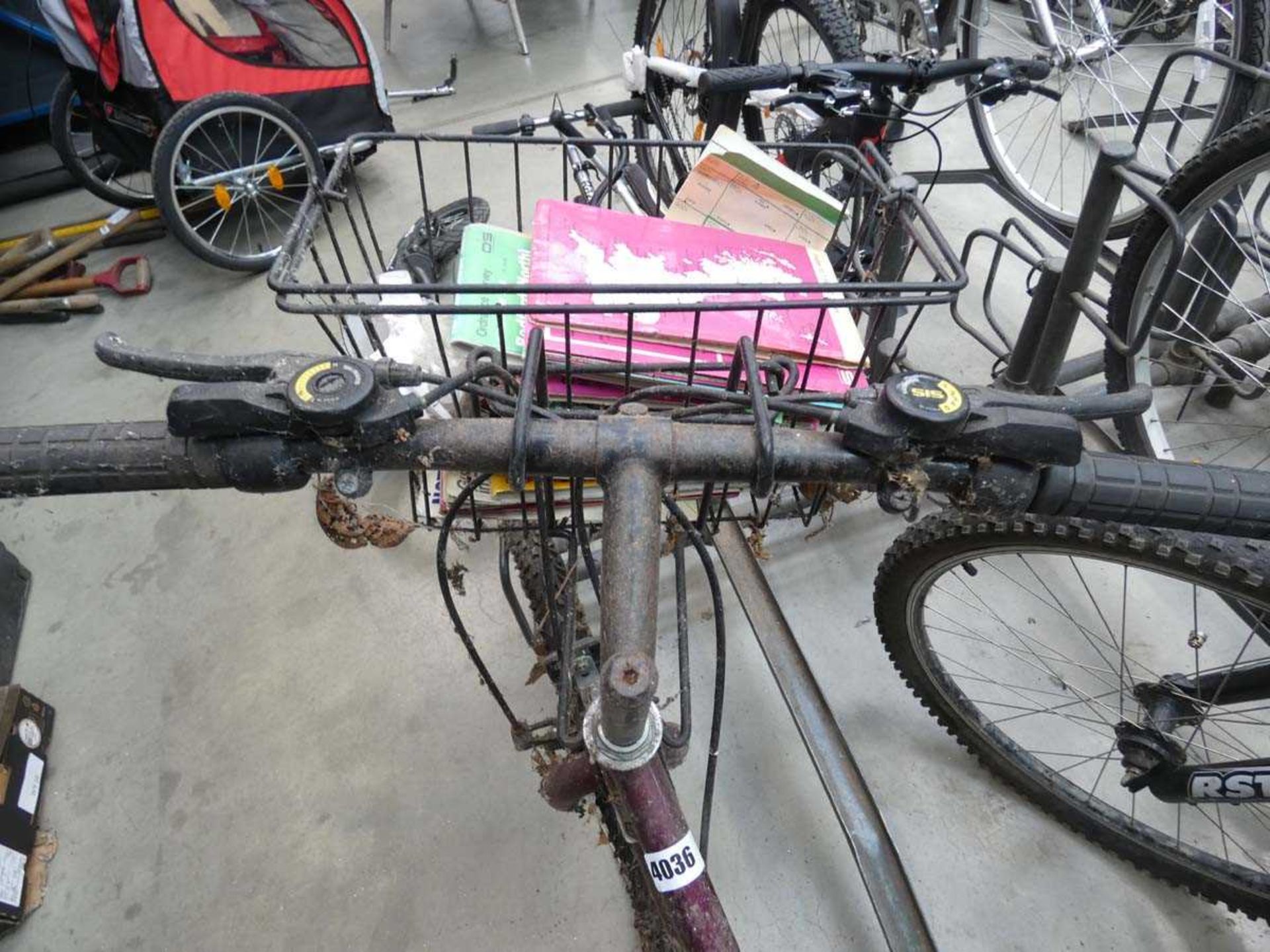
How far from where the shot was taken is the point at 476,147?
2.36m

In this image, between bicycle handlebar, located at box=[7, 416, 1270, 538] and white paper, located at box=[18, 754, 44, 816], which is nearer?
bicycle handlebar, located at box=[7, 416, 1270, 538]

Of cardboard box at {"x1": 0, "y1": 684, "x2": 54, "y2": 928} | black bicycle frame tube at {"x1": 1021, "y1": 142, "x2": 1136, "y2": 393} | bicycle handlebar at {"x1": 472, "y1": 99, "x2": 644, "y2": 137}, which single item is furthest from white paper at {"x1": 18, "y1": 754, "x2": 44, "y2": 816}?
black bicycle frame tube at {"x1": 1021, "y1": 142, "x2": 1136, "y2": 393}

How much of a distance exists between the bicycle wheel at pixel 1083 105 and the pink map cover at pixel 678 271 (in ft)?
3.81

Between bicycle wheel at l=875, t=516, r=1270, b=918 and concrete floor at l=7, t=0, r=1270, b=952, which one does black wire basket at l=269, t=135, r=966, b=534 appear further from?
concrete floor at l=7, t=0, r=1270, b=952

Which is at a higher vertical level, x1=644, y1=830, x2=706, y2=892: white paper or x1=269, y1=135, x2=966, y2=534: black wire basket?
x1=269, y1=135, x2=966, y2=534: black wire basket

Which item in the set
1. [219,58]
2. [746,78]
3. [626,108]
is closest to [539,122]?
[626,108]

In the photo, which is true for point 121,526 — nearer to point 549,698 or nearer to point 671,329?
point 549,698

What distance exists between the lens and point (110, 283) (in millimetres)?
1917

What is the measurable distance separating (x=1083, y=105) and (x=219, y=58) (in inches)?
95.9

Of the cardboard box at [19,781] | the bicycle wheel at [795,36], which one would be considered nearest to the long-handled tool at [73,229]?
the cardboard box at [19,781]

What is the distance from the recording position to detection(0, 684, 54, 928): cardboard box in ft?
3.28

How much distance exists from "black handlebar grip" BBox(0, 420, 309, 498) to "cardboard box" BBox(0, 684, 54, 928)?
819 mm

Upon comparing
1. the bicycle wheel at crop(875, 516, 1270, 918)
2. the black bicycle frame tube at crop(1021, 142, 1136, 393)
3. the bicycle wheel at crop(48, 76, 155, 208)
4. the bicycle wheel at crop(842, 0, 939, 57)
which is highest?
the bicycle wheel at crop(842, 0, 939, 57)

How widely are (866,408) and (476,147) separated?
7.30 ft
